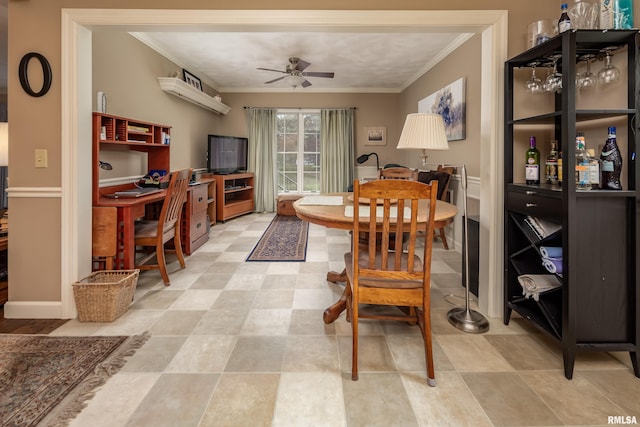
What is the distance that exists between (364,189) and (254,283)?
180 centimetres

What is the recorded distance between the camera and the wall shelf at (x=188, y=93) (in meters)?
4.47

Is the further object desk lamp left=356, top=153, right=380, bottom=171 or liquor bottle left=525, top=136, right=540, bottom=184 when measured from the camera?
desk lamp left=356, top=153, right=380, bottom=171

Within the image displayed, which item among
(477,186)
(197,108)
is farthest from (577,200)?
(197,108)

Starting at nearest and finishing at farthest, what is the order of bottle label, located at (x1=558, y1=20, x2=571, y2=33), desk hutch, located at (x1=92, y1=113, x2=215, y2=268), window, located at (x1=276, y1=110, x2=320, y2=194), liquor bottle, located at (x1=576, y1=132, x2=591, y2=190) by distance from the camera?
liquor bottle, located at (x1=576, y1=132, x2=591, y2=190)
bottle label, located at (x1=558, y1=20, x2=571, y2=33)
desk hutch, located at (x1=92, y1=113, x2=215, y2=268)
window, located at (x1=276, y1=110, x2=320, y2=194)

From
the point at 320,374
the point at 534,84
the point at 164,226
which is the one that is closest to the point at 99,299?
the point at 164,226

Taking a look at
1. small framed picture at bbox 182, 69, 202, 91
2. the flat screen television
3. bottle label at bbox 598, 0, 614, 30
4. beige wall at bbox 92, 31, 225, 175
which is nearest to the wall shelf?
beige wall at bbox 92, 31, 225, 175

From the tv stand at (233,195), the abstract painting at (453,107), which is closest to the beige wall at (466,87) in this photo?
the abstract painting at (453,107)

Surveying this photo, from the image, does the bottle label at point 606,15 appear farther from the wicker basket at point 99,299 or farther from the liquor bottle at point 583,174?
the wicker basket at point 99,299

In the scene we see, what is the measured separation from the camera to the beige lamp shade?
7.03 feet

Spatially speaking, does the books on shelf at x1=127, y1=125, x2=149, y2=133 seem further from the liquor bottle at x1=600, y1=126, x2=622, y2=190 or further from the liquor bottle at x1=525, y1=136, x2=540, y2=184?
the liquor bottle at x1=600, y1=126, x2=622, y2=190

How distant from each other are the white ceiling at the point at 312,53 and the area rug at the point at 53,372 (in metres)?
3.29

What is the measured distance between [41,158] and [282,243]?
2.71m

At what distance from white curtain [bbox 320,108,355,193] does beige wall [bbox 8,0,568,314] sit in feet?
15.4

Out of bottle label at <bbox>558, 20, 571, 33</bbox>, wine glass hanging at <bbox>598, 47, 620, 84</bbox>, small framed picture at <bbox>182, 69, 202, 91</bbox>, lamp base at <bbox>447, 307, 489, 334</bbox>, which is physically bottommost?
lamp base at <bbox>447, 307, 489, 334</bbox>
